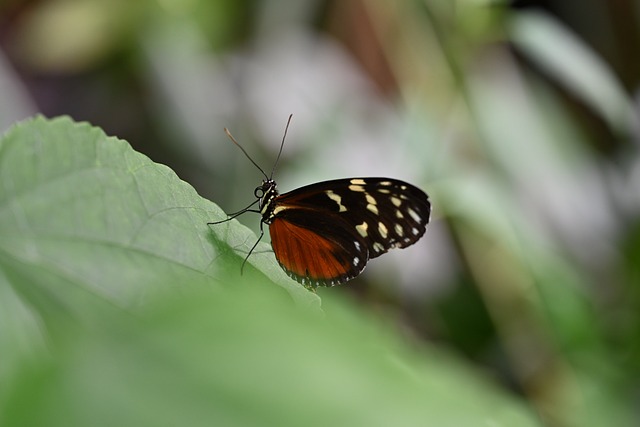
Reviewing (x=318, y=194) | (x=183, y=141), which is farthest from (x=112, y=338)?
(x=183, y=141)

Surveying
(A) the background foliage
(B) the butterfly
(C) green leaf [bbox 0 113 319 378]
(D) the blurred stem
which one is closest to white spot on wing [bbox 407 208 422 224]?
(B) the butterfly

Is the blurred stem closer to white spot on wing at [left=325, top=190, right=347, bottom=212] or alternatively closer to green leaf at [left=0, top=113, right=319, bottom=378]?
white spot on wing at [left=325, top=190, right=347, bottom=212]

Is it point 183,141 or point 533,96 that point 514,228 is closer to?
point 533,96

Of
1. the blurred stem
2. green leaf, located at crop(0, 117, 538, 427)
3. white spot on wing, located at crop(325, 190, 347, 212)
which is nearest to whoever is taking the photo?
green leaf, located at crop(0, 117, 538, 427)

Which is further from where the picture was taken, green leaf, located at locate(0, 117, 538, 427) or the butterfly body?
the butterfly body

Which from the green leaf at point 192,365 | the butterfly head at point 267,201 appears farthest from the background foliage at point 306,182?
the butterfly head at point 267,201

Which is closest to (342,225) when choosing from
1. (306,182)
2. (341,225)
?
(341,225)

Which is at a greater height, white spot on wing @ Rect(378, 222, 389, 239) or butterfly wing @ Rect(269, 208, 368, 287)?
white spot on wing @ Rect(378, 222, 389, 239)

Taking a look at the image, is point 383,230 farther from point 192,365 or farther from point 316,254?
point 192,365
